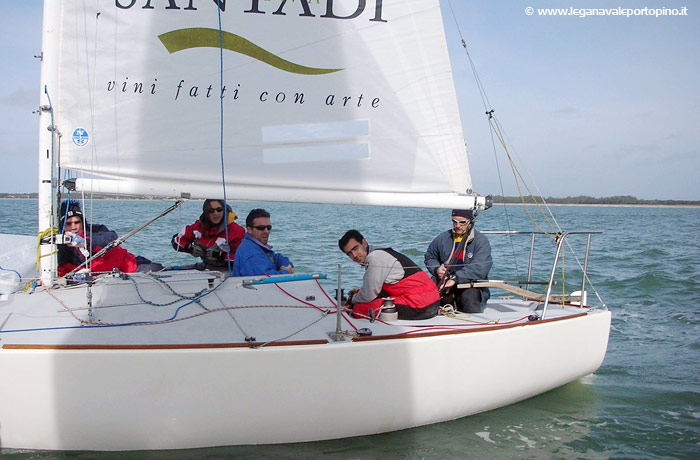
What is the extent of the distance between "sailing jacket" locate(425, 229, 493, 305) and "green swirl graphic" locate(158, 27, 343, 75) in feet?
5.41

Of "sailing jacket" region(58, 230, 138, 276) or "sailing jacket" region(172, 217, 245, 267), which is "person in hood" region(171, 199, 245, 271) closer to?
"sailing jacket" region(172, 217, 245, 267)

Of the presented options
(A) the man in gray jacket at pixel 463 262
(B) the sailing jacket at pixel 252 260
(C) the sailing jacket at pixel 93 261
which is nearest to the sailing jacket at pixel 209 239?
(C) the sailing jacket at pixel 93 261

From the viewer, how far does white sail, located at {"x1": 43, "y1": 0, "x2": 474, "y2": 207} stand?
371 centimetres

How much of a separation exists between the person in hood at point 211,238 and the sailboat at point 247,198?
0.57m

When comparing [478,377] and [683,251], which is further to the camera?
[683,251]

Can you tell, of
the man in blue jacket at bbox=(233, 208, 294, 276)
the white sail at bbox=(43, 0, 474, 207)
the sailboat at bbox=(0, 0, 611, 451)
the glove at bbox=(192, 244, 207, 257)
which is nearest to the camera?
the sailboat at bbox=(0, 0, 611, 451)

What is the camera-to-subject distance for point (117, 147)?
3785mm

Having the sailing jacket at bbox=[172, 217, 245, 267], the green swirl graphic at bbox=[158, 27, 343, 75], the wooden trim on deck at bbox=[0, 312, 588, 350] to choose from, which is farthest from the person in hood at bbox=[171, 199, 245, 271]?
the wooden trim on deck at bbox=[0, 312, 588, 350]

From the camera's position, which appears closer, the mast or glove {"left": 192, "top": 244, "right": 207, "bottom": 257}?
the mast

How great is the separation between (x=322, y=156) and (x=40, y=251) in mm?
1898

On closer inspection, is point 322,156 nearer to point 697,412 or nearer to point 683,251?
point 697,412

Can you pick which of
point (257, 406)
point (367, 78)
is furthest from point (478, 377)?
point (367, 78)

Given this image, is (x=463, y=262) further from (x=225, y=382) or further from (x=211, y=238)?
(x=225, y=382)

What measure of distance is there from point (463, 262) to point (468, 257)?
0.06m
